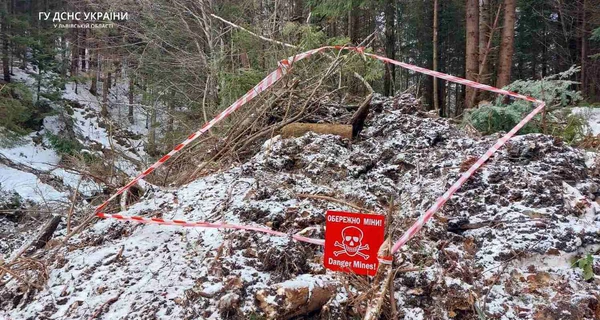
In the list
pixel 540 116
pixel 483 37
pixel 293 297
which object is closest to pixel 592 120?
pixel 540 116

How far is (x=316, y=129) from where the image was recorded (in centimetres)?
427

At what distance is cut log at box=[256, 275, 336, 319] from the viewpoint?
6.42 ft

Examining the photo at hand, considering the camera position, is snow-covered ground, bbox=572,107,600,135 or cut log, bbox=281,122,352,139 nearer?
cut log, bbox=281,122,352,139

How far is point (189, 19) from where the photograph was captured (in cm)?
971

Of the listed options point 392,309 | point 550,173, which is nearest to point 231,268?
point 392,309

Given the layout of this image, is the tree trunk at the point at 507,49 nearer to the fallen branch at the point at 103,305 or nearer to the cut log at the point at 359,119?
the cut log at the point at 359,119

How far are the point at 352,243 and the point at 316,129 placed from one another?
7.71 feet

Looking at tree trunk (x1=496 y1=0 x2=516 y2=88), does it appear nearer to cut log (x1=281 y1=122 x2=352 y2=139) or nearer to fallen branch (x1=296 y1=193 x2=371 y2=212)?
cut log (x1=281 y1=122 x2=352 y2=139)

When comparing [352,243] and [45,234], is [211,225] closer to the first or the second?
[352,243]

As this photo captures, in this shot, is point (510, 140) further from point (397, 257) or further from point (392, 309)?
point (392, 309)

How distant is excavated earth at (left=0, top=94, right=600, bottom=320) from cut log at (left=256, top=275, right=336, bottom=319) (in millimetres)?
30

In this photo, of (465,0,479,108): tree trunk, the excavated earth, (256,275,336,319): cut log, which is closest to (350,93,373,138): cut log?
the excavated earth

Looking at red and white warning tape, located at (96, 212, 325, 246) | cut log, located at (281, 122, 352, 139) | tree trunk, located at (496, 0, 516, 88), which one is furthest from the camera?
tree trunk, located at (496, 0, 516, 88)

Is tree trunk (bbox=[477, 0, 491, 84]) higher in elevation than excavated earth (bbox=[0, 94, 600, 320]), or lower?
higher
